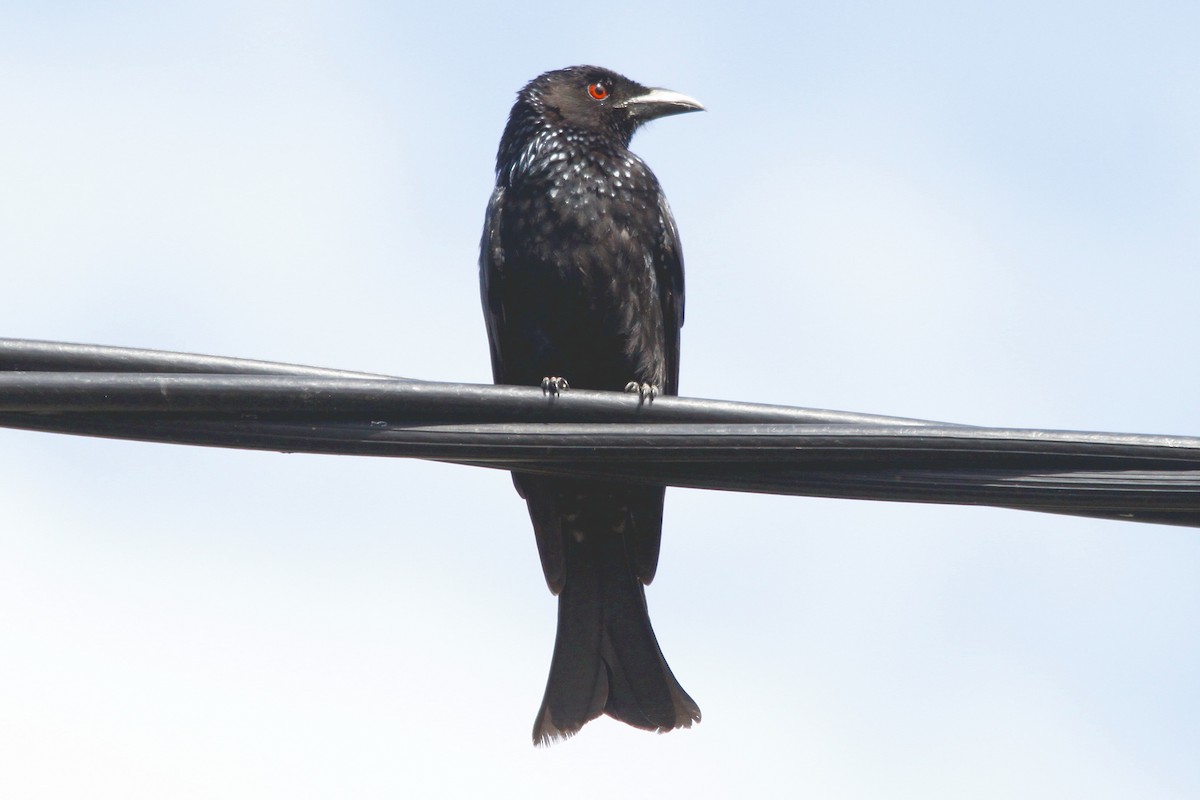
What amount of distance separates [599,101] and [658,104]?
0.25 metres

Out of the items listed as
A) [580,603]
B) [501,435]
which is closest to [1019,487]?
[501,435]

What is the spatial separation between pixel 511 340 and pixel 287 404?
238 centimetres

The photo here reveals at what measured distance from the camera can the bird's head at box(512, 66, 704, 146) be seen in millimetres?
5539

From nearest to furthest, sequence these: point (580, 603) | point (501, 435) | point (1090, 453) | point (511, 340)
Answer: point (1090, 453) < point (501, 435) < point (580, 603) < point (511, 340)

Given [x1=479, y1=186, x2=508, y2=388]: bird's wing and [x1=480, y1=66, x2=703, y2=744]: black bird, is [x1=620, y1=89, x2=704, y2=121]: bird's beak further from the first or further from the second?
[x1=479, y1=186, x2=508, y2=388]: bird's wing

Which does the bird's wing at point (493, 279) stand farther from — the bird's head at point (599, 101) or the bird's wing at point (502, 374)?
the bird's head at point (599, 101)

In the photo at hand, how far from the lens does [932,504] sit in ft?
8.15

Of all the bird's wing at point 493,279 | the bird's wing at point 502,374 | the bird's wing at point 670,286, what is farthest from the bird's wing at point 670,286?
the bird's wing at point 493,279

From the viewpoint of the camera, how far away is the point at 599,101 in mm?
5676

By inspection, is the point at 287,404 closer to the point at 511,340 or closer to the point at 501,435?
the point at 501,435

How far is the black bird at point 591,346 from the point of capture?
14.5ft

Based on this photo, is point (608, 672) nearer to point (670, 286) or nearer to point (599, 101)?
point (670, 286)

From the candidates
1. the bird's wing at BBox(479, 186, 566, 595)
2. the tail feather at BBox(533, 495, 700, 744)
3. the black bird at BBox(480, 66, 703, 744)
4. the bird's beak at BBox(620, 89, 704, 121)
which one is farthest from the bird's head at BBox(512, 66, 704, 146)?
the tail feather at BBox(533, 495, 700, 744)

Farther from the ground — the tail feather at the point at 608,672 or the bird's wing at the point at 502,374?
the bird's wing at the point at 502,374
